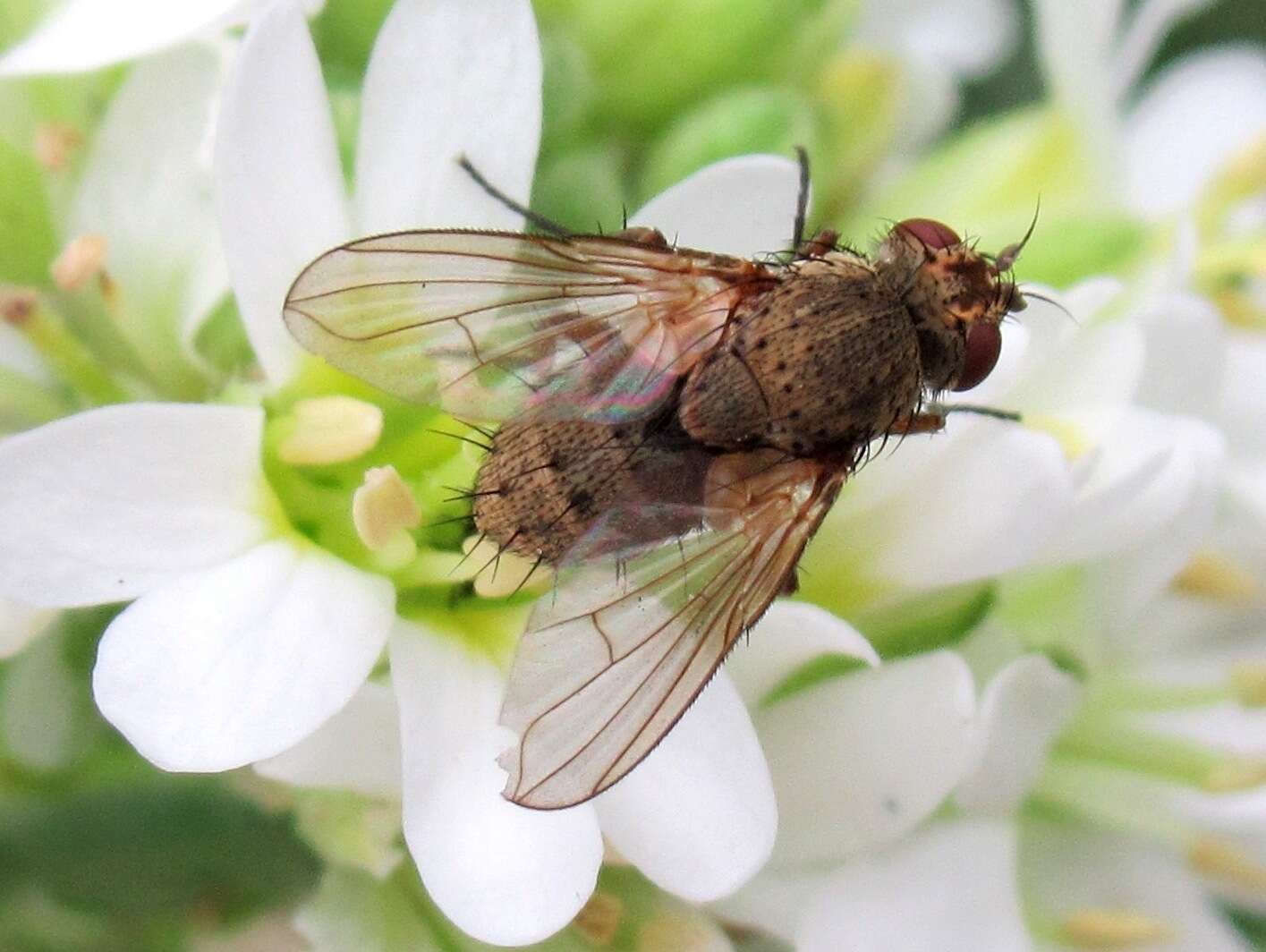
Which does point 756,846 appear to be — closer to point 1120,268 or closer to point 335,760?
point 335,760

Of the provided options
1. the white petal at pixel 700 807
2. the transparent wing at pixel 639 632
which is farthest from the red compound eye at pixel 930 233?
the white petal at pixel 700 807

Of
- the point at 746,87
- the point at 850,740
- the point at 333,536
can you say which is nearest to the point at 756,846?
the point at 850,740

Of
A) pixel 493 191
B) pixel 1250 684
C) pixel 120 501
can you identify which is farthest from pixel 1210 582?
pixel 120 501

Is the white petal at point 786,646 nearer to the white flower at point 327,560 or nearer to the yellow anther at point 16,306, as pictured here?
the white flower at point 327,560

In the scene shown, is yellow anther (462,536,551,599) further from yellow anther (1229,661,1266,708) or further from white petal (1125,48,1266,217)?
white petal (1125,48,1266,217)

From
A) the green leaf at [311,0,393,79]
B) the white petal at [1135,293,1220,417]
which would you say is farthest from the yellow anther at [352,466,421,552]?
the white petal at [1135,293,1220,417]
